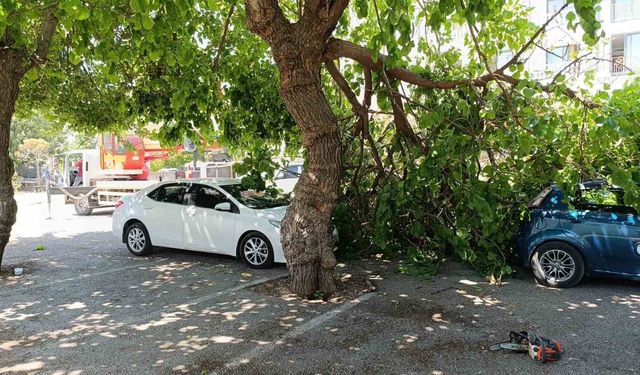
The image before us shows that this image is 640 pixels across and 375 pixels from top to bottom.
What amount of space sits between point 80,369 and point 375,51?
4.45 m

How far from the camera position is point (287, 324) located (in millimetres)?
5520

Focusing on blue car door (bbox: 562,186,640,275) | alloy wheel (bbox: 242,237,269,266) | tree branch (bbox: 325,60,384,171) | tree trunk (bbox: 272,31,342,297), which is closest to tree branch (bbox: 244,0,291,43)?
tree trunk (bbox: 272,31,342,297)

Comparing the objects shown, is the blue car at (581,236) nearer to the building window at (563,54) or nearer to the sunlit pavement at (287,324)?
the sunlit pavement at (287,324)

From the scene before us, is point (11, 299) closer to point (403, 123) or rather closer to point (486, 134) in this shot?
point (403, 123)

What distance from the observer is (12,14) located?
5.18 meters

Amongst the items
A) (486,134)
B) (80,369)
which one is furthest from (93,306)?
(486,134)

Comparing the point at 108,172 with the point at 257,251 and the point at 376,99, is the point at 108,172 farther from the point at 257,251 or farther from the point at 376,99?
the point at 376,99

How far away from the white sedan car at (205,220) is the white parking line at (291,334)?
2281mm

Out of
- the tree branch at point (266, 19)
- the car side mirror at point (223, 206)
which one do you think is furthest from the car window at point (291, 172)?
the tree branch at point (266, 19)

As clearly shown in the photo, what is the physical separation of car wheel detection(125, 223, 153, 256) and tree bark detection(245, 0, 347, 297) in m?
4.30

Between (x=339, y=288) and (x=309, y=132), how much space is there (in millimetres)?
2256

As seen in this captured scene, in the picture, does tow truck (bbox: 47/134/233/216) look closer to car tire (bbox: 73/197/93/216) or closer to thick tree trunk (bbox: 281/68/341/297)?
car tire (bbox: 73/197/93/216)

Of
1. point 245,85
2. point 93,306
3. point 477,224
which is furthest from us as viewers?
point 245,85

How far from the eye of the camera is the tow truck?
707 inches
